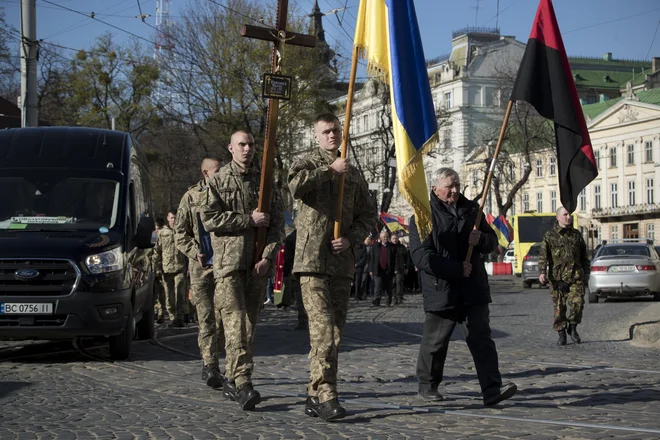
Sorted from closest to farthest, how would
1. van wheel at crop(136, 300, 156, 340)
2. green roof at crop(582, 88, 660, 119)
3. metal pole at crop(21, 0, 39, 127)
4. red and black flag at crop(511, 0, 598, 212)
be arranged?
red and black flag at crop(511, 0, 598, 212) → van wheel at crop(136, 300, 156, 340) → metal pole at crop(21, 0, 39, 127) → green roof at crop(582, 88, 660, 119)

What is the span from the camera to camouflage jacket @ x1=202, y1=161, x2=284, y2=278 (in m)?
7.83

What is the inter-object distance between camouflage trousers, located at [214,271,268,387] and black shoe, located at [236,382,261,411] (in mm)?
54

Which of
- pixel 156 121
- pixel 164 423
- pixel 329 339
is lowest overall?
pixel 164 423

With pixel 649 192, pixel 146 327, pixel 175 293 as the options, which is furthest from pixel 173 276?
pixel 649 192

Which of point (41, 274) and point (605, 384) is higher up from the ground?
point (41, 274)

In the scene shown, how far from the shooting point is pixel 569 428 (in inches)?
265

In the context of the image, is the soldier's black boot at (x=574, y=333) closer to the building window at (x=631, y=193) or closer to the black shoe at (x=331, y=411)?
the black shoe at (x=331, y=411)

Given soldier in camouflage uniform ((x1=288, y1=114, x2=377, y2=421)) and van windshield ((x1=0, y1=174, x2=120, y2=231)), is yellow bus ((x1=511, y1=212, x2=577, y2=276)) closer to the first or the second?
van windshield ((x1=0, y1=174, x2=120, y2=231))

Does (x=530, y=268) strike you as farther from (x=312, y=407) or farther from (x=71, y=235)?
(x=312, y=407)

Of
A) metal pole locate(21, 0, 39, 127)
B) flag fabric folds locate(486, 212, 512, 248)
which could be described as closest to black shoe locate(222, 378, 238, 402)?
metal pole locate(21, 0, 39, 127)

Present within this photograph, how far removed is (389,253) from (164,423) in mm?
19180

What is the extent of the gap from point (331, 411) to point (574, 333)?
305 inches

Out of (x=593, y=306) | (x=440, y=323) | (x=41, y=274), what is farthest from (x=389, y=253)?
(x=440, y=323)

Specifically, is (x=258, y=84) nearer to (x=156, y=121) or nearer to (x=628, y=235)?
(x=156, y=121)
